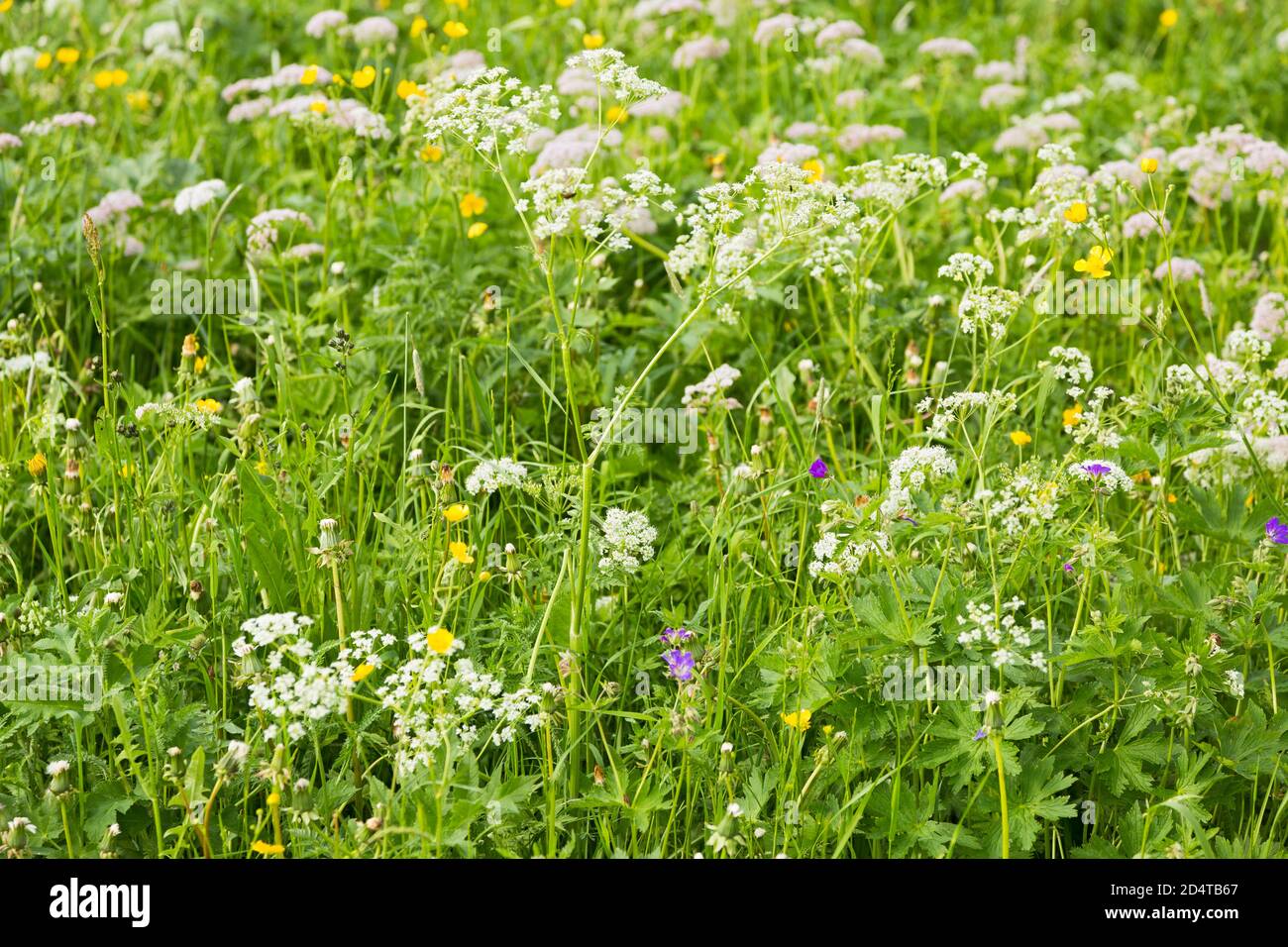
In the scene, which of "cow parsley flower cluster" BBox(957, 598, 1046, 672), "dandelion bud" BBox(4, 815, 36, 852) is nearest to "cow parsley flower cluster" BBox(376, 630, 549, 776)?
"dandelion bud" BBox(4, 815, 36, 852)

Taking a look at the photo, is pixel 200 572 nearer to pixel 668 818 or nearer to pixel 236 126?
pixel 668 818

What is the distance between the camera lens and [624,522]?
282 centimetres

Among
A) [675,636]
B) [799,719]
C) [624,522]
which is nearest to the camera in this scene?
[799,719]

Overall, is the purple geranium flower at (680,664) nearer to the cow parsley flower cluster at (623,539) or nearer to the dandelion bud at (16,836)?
the cow parsley flower cluster at (623,539)

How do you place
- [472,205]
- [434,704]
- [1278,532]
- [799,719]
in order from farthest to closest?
[472,205], [1278,532], [799,719], [434,704]

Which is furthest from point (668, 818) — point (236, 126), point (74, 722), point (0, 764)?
point (236, 126)

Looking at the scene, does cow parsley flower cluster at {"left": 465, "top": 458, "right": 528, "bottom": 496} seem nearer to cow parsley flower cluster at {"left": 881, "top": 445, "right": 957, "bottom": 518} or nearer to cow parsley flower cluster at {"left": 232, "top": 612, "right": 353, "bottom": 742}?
cow parsley flower cluster at {"left": 232, "top": 612, "right": 353, "bottom": 742}

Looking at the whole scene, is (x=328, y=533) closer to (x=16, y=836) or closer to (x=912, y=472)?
(x=16, y=836)

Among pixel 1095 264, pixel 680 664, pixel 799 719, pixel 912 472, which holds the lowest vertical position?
pixel 799 719

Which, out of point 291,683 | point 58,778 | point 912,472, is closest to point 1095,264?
point 912,472

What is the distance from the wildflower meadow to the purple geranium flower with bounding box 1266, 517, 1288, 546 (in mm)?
14

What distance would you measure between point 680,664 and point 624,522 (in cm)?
33

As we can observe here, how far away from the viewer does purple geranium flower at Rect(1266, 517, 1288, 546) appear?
2.91 metres
